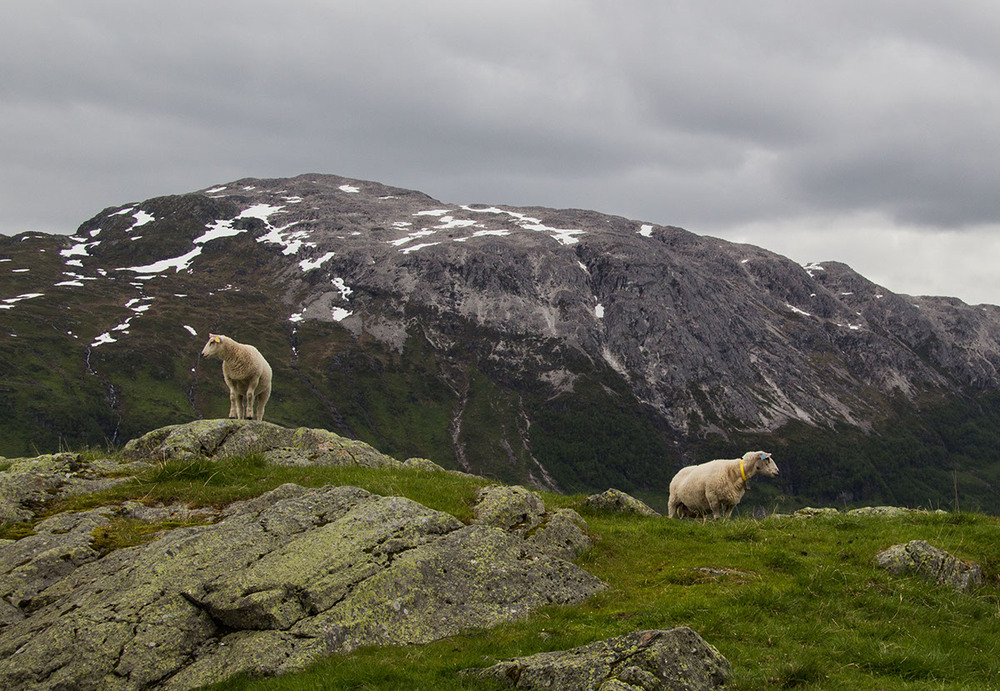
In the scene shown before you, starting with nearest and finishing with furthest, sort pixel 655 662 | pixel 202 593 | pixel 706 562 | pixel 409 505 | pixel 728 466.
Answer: pixel 655 662
pixel 202 593
pixel 409 505
pixel 706 562
pixel 728 466

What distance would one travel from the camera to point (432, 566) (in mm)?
14609

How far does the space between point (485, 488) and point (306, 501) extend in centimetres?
654

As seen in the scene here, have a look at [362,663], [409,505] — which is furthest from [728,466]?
[362,663]

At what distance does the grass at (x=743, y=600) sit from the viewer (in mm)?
11211

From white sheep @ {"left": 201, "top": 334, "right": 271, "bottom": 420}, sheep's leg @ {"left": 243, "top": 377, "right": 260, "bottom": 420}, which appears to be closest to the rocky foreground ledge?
white sheep @ {"left": 201, "top": 334, "right": 271, "bottom": 420}

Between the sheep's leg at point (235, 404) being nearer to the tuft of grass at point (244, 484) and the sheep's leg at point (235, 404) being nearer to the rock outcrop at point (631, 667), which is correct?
the tuft of grass at point (244, 484)

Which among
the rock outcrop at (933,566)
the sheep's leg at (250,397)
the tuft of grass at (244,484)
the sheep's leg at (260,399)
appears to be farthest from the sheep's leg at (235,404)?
the rock outcrop at (933,566)

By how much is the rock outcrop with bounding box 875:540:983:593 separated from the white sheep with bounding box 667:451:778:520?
9.87 metres

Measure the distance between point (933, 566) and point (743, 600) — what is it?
577 centimetres

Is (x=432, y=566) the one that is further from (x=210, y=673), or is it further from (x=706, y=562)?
(x=706, y=562)

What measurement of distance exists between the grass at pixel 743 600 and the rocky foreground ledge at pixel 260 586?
0.64 meters

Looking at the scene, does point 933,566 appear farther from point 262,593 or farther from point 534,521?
point 262,593

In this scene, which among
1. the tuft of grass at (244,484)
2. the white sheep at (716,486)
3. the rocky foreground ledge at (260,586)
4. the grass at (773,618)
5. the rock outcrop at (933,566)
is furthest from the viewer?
the white sheep at (716,486)

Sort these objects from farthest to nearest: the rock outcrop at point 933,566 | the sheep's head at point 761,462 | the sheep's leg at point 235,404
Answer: the sheep's leg at point 235,404
the sheep's head at point 761,462
the rock outcrop at point 933,566
